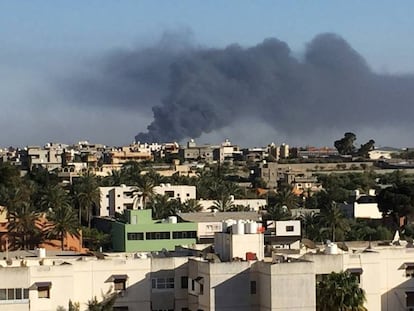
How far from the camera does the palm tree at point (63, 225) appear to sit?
74.4 metres

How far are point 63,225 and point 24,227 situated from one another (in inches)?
103

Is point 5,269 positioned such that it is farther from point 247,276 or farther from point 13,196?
point 13,196

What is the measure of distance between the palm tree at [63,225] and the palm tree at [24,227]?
93cm

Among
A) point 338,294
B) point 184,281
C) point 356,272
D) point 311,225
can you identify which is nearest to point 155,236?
point 311,225

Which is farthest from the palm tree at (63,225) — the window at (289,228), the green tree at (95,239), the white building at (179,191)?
the white building at (179,191)

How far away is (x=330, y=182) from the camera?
451ft

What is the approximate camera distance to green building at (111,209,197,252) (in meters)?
73.2

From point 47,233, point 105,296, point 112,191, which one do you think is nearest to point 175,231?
point 47,233

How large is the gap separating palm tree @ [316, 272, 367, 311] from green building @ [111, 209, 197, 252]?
35.6 m

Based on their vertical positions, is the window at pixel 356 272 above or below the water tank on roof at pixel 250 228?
below

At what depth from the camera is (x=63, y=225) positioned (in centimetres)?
7438

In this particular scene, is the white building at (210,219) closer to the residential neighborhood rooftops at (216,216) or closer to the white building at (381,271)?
the residential neighborhood rooftops at (216,216)

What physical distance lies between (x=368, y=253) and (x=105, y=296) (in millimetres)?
8178

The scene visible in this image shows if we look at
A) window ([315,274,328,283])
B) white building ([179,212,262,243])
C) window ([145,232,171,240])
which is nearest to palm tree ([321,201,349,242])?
white building ([179,212,262,243])
